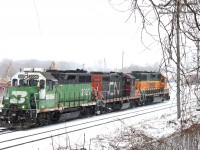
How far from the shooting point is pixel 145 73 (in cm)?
3775

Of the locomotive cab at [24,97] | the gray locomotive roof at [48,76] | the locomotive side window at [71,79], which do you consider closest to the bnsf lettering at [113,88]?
the locomotive side window at [71,79]

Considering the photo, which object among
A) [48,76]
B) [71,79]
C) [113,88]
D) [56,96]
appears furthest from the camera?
[113,88]

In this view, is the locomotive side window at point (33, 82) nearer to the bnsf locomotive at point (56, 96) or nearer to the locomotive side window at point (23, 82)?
the bnsf locomotive at point (56, 96)

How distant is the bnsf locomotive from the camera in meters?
19.8

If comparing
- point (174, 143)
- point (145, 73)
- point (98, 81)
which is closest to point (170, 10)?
point (174, 143)

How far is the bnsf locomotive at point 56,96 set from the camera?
779 inches

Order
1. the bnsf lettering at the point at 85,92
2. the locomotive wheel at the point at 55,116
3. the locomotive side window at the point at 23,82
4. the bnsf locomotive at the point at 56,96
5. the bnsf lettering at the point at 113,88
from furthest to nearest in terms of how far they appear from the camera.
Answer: the bnsf lettering at the point at 113,88, the bnsf lettering at the point at 85,92, the locomotive wheel at the point at 55,116, the locomotive side window at the point at 23,82, the bnsf locomotive at the point at 56,96

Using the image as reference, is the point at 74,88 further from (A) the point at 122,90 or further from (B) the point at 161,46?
(B) the point at 161,46

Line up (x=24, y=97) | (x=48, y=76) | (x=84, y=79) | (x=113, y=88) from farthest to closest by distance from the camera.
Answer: (x=113, y=88), (x=84, y=79), (x=48, y=76), (x=24, y=97)

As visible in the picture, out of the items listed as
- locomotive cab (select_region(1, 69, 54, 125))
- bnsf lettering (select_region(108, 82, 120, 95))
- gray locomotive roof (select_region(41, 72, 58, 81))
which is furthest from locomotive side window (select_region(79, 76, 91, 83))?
locomotive cab (select_region(1, 69, 54, 125))

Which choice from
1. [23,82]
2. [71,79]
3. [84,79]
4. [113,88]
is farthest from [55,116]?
[113,88]

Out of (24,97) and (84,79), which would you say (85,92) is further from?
(24,97)

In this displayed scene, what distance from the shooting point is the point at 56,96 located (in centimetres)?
2142

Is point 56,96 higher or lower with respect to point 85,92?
lower
